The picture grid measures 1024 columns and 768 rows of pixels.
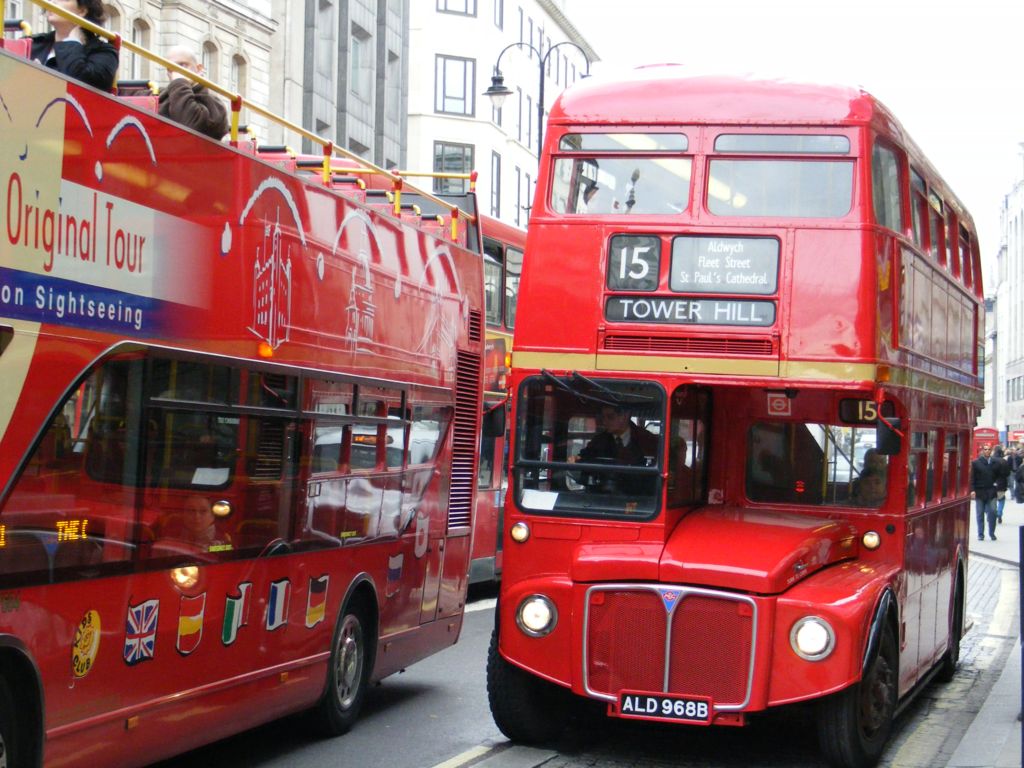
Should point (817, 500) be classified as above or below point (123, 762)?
above

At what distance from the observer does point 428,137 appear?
5891cm

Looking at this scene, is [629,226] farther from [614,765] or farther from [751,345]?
[614,765]

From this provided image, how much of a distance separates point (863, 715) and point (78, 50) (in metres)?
5.87

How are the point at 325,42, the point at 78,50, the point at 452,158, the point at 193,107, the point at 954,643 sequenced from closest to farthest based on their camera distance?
the point at 78,50 < the point at 193,107 < the point at 954,643 < the point at 325,42 < the point at 452,158

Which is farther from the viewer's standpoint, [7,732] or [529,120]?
[529,120]

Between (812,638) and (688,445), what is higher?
(688,445)

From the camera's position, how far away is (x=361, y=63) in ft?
164

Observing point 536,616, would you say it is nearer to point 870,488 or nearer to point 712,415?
point 712,415

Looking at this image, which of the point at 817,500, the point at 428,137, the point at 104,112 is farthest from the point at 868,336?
the point at 428,137

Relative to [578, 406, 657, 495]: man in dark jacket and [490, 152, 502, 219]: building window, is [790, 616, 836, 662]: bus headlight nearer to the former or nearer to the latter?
[578, 406, 657, 495]: man in dark jacket

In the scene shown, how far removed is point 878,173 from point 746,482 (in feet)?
7.58

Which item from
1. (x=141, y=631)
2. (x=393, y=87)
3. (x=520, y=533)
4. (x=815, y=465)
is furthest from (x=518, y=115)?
(x=141, y=631)

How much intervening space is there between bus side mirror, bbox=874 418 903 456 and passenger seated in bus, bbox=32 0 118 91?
196 inches

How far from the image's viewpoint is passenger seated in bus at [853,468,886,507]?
35.2ft
